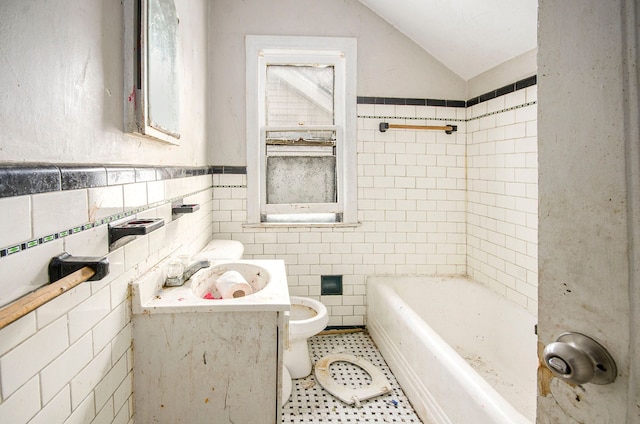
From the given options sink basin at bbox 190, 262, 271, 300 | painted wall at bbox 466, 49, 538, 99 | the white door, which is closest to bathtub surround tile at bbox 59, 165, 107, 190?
sink basin at bbox 190, 262, 271, 300

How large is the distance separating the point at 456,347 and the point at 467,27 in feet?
7.42

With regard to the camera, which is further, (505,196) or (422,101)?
(422,101)

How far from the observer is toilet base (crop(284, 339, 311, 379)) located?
7.81 ft

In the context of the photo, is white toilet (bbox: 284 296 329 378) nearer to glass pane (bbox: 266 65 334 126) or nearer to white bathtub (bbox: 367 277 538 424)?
white bathtub (bbox: 367 277 538 424)

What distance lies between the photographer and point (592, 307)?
20.7 inches

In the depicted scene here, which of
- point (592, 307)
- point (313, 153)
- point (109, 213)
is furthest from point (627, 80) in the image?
point (313, 153)

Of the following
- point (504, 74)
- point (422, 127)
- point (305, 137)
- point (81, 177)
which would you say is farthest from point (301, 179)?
point (81, 177)

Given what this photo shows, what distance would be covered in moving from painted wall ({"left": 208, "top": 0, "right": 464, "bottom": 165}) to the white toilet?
1.26m

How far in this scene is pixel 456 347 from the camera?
104 inches

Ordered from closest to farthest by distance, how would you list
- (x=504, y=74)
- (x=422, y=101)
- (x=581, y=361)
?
(x=581, y=361), (x=504, y=74), (x=422, y=101)

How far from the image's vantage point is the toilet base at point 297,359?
238 cm

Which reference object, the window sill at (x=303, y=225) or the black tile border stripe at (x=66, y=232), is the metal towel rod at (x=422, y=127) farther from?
the black tile border stripe at (x=66, y=232)

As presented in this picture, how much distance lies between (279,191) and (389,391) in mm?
1725

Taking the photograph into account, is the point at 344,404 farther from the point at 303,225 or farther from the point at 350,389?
the point at 303,225
